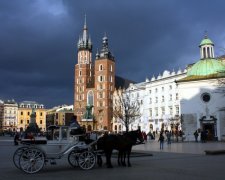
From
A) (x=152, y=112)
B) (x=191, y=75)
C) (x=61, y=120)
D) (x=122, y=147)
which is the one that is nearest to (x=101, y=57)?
(x=152, y=112)

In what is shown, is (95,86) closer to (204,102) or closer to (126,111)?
(204,102)

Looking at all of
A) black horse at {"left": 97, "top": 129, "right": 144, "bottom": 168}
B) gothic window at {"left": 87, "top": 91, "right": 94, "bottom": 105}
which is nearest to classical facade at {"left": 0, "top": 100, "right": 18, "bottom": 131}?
gothic window at {"left": 87, "top": 91, "right": 94, "bottom": 105}

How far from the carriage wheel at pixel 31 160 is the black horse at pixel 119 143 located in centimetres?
285

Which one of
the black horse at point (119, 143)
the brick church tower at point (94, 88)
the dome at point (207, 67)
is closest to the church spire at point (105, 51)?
the brick church tower at point (94, 88)

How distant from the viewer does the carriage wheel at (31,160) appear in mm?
12516

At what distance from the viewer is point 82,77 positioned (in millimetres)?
122312

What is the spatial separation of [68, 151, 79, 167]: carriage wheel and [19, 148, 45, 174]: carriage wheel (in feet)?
4.61

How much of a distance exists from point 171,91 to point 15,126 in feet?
311

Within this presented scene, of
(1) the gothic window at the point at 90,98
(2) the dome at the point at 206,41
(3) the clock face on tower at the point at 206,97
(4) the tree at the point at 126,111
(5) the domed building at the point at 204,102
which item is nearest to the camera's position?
(4) the tree at the point at 126,111

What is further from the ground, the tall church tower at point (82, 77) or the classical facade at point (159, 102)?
the tall church tower at point (82, 77)

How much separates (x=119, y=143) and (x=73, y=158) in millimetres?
2169

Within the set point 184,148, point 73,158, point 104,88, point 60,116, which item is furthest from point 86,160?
point 60,116

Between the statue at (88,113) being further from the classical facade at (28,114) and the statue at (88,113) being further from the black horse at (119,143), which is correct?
the black horse at (119,143)

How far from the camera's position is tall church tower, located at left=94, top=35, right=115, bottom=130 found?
4424 inches
